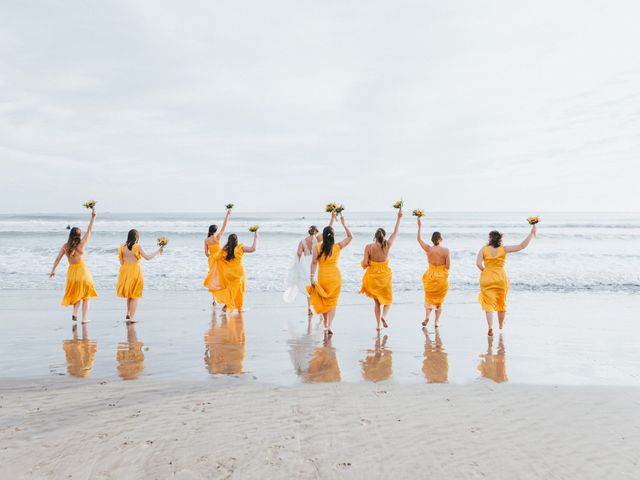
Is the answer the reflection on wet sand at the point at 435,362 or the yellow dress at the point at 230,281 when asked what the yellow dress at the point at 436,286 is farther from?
the yellow dress at the point at 230,281

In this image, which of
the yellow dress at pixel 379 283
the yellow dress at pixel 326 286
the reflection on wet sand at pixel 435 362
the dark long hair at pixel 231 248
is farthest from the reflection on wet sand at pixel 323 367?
the dark long hair at pixel 231 248

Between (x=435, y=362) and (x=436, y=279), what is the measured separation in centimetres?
300

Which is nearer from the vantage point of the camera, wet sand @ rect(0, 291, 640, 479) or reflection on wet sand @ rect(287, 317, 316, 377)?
wet sand @ rect(0, 291, 640, 479)

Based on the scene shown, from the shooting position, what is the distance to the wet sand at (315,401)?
3588 millimetres

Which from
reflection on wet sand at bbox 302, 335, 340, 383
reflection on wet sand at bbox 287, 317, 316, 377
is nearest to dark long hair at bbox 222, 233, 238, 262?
reflection on wet sand at bbox 287, 317, 316, 377

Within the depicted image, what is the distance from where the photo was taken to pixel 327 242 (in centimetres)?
831

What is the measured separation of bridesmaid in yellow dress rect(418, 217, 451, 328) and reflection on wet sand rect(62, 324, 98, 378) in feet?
19.8

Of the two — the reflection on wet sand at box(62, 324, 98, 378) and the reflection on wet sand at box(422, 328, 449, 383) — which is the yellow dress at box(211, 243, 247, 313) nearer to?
the reflection on wet sand at box(62, 324, 98, 378)

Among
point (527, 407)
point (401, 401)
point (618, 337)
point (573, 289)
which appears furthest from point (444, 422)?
point (573, 289)

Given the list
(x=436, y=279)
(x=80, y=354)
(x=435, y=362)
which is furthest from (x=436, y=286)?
(x=80, y=354)

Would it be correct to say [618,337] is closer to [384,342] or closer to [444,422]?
[384,342]

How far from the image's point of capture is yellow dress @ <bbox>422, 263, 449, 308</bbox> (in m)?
9.08

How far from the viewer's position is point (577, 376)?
19.1ft

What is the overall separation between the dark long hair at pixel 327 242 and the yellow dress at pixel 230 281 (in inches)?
94.5
